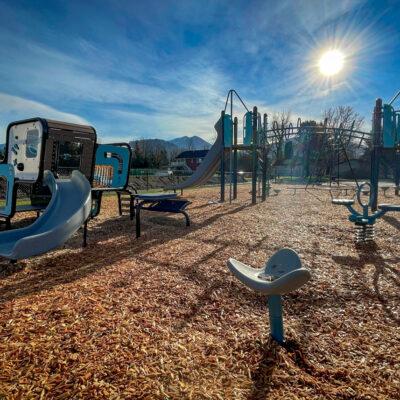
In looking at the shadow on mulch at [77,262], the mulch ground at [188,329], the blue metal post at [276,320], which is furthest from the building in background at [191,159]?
the blue metal post at [276,320]

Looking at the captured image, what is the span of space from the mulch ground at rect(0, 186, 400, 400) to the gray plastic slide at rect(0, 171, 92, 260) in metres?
0.36

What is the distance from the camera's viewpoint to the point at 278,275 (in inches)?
90.5

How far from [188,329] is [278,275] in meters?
0.86

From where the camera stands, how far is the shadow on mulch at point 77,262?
3.24 m

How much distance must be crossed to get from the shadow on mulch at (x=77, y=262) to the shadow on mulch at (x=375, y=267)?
9.91 feet

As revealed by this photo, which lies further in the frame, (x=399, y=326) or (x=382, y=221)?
(x=382, y=221)

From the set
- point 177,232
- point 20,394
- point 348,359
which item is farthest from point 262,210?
point 20,394

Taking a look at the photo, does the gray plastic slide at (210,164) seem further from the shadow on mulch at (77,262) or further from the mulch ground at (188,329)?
the mulch ground at (188,329)

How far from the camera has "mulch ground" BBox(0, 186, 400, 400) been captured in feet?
5.83

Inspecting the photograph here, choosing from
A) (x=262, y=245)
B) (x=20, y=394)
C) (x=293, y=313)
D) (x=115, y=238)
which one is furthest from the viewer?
(x=115, y=238)

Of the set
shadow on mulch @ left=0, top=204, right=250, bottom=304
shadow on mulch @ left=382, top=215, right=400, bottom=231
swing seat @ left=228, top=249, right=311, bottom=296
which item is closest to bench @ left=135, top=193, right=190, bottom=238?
shadow on mulch @ left=0, top=204, right=250, bottom=304

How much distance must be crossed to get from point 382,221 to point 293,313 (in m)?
6.03

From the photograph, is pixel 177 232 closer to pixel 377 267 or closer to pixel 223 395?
pixel 377 267

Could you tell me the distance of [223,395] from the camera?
1.70 meters
